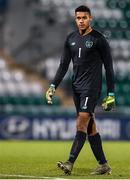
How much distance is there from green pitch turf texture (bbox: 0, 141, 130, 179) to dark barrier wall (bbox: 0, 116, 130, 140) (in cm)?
63

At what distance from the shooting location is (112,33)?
2119 centimetres

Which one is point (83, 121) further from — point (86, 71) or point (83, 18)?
point (83, 18)

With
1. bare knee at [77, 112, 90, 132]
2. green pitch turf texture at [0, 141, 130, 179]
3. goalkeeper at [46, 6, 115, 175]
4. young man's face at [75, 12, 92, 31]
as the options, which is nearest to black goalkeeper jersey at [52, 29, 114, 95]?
goalkeeper at [46, 6, 115, 175]

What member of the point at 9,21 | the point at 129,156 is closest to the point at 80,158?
the point at 129,156

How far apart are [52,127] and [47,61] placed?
9.91 feet

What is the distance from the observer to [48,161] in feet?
36.1

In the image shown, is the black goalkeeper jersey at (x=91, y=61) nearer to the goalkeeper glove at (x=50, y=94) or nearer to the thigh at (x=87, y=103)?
the thigh at (x=87, y=103)

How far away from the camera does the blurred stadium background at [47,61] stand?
59.0 ft

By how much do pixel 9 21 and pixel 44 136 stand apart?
4.24 metres

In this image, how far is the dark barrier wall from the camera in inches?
696

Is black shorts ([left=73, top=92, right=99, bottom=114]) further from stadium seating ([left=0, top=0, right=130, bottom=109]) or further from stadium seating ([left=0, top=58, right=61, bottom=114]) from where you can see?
stadium seating ([left=0, top=0, right=130, bottom=109])

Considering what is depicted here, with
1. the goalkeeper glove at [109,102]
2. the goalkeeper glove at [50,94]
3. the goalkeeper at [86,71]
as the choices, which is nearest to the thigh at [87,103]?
the goalkeeper at [86,71]

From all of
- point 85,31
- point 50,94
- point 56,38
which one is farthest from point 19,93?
point 85,31

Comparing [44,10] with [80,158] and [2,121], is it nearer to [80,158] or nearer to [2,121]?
[2,121]
